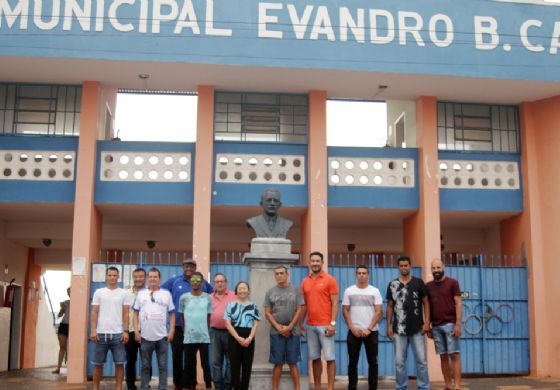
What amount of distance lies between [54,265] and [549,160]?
1269cm

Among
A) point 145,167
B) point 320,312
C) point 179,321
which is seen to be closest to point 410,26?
point 145,167

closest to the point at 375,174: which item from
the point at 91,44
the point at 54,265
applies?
the point at 91,44

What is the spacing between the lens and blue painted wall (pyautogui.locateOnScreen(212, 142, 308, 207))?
594 inches

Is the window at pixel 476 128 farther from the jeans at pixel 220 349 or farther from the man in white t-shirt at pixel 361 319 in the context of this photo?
the jeans at pixel 220 349

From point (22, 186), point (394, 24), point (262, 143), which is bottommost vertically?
point (22, 186)

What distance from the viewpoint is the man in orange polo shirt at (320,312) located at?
9.80 m

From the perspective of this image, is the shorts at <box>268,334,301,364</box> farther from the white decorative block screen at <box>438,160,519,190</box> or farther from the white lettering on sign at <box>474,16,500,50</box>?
the white lettering on sign at <box>474,16,500,50</box>

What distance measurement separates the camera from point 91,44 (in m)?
13.9

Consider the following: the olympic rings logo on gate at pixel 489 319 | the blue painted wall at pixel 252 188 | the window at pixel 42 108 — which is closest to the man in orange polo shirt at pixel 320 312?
the blue painted wall at pixel 252 188

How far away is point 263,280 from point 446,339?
247 cm

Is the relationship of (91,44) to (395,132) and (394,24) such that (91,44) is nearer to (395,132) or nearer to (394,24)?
(394,24)

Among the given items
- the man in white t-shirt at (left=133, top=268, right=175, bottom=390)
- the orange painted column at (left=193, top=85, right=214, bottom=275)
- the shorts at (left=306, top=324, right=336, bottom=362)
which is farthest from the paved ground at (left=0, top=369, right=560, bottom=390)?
the shorts at (left=306, top=324, right=336, bottom=362)

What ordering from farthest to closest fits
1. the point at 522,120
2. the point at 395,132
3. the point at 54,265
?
the point at 54,265
the point at 395,132
the point at 522,120

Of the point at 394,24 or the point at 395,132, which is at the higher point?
the point at 394,24
